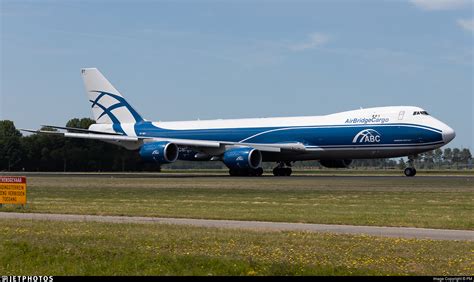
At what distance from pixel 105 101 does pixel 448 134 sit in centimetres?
3218

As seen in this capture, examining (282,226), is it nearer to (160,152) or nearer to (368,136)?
(368,136)

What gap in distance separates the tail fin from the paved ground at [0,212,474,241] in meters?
47.2

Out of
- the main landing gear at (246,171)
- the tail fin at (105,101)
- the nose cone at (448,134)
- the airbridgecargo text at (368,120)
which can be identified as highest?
the tail fin at (105,101)

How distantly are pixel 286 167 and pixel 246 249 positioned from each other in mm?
49298

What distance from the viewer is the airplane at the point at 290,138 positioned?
56.4 m

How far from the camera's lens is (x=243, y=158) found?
58188 millimetres

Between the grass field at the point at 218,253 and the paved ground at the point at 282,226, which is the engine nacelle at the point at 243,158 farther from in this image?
the grass field at the point at 218,253

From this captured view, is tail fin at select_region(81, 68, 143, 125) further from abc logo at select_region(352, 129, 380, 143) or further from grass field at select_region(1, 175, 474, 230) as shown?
grass field at select_region(1, 175, 474, 230)

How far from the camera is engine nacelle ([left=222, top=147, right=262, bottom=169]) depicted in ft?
191

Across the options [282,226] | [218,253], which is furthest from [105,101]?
[218,253]

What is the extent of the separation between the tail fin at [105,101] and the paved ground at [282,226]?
155ft

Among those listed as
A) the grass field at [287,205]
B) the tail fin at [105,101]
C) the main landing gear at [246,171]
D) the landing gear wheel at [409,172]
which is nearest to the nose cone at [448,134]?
the landing gear wheel at [409,172]

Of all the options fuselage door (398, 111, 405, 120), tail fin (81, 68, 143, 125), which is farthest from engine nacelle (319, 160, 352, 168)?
tail fin (81, 68, 143, 125)

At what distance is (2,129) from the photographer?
4594 inches
